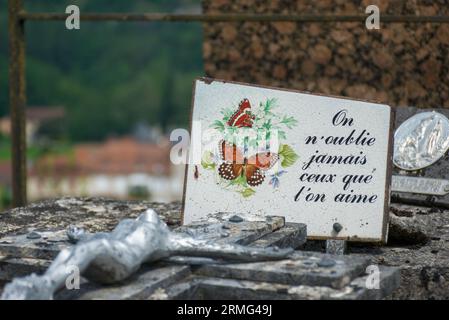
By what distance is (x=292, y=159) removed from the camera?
2.87 metres

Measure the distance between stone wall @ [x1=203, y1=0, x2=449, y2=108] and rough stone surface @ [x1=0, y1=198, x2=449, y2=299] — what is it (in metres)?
1.03

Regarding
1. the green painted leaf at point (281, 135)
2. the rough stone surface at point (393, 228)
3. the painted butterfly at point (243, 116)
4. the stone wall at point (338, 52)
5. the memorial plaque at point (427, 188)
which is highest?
the stone wall at point (338, 52)

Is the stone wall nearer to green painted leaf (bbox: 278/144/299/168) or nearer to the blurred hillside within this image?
green painted leaf (bbox: 278/144/299/168)

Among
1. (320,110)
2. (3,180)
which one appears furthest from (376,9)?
(3,180)

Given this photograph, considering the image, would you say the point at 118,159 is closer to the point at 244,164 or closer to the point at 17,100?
the point at 17,100

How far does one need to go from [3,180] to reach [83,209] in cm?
3877

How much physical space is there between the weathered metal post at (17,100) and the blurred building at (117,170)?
30.4m

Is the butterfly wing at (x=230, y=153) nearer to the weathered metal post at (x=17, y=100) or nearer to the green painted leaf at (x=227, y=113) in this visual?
the green painted leaf at (x=227, y=113)

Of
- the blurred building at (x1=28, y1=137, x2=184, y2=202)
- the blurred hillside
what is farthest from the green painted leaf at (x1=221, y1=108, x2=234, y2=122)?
the blurred hillside

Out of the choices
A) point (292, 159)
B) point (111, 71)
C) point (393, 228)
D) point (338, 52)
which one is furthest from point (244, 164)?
point (111, 71)

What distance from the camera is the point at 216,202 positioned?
2938mm

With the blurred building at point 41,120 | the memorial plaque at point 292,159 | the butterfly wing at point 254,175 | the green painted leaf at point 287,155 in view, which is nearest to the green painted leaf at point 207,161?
the memorial plaque at point 292,159

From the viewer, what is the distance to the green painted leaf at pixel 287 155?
2871mm
